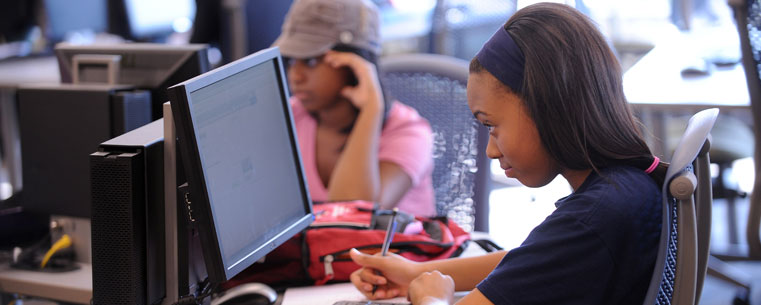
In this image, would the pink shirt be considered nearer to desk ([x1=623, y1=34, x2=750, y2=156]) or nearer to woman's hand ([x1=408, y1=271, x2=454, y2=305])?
desk ([x1=623, y1=34, x2=750, y2=156])

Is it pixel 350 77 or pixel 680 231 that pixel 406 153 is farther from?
pixel 680 231

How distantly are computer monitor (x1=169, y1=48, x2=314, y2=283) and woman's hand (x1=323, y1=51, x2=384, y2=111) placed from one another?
0.64 m

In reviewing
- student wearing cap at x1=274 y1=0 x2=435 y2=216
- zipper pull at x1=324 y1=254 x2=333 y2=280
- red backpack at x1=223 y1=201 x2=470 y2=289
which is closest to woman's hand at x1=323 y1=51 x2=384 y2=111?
student wearing cap at x1=274 y1=0 x2=435 y2=216

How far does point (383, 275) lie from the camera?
4.30 ft

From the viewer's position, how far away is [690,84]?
8.83 feet

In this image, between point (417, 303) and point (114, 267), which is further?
point (417, 303)

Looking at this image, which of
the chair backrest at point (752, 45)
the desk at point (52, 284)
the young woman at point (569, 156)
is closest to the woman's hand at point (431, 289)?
the young woman at point (569, 156)

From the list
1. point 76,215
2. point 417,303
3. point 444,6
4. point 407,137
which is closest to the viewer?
point 417,303

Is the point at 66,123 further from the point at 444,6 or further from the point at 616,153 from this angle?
the point at 444,6

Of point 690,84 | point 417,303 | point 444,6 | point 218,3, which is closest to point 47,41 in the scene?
point 218,3

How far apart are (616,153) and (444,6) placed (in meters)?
2.32

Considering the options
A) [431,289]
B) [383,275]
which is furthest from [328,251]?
[431,289]

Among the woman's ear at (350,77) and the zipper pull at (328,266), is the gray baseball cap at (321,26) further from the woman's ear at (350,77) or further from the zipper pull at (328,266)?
the zipper pull at (328,266)

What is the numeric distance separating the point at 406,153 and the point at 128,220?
1.07 m
